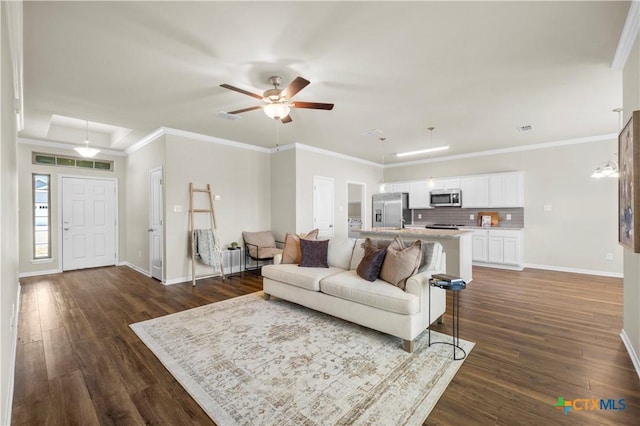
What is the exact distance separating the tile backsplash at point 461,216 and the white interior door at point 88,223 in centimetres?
782

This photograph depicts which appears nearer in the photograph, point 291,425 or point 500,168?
point 291,425

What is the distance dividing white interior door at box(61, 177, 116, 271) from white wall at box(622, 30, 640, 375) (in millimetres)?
8639

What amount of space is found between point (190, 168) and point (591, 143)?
786 cm

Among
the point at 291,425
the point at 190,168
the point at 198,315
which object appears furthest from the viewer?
the point at 190,168

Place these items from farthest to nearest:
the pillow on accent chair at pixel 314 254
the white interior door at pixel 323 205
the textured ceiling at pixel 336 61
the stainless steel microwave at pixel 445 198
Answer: the stainless steel microwave at pixel 445 198, the white interior door at pixel 323 205, the pillow on accent chair at pixel 314 254, the textured ceiling at pixel 336 61

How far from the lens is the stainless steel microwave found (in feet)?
23.0

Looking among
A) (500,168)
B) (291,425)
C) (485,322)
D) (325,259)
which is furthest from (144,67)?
(500,168)

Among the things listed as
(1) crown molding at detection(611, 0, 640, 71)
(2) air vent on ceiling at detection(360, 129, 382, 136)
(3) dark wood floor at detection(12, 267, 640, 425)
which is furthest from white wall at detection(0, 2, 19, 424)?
(2) air vent on ceiling at detection(360, 129, 382, 136)

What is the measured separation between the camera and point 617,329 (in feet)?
10.1

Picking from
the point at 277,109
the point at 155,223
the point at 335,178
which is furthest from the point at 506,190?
the point at 155,223

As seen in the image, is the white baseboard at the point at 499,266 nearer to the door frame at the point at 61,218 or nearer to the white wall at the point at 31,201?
the door frame at the point at 61,218

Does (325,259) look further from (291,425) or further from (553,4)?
(553,4)

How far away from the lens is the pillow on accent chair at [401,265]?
293cm

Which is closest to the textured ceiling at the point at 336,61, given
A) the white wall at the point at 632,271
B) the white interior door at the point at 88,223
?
the white wall at the point at 632,271
